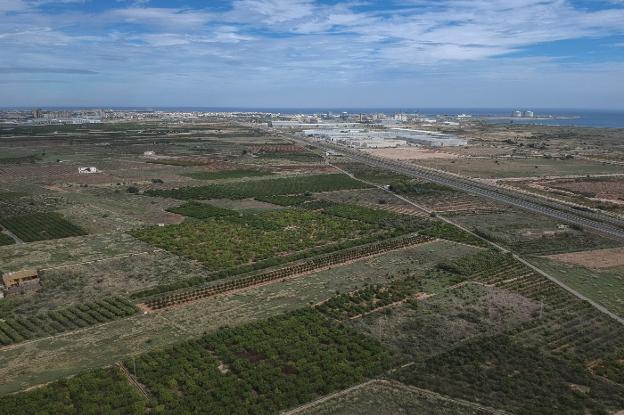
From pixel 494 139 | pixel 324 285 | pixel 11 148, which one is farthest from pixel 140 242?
pixel 494 139

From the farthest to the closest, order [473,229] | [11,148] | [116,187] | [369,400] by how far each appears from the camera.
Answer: [11,148] → [116,187] → [473,229] → [369,400]

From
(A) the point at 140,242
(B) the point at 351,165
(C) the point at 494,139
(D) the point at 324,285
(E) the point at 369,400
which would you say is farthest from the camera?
(C) the point at 494,139

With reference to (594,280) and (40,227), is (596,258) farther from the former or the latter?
(40,227)

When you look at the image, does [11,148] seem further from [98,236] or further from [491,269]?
[491,269]

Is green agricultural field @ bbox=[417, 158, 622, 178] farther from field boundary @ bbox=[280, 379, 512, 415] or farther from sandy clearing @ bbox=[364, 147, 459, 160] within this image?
field boundary @ bbox=[280, 379, 512, 415]

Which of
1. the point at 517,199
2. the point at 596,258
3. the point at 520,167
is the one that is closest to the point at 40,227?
the point at 596,258

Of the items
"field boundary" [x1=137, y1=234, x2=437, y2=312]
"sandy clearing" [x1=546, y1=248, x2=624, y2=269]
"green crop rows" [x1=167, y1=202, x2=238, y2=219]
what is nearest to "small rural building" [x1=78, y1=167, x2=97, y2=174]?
"green crop rows" [x1=167, y1=202, x2=238, y2=219]
